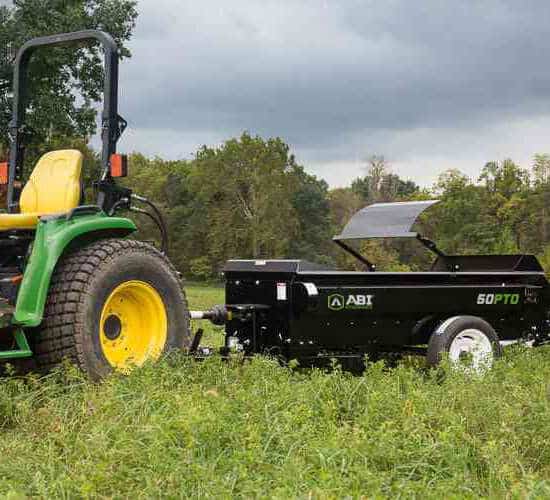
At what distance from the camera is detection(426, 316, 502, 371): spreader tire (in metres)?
6.47

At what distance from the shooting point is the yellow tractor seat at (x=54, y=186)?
18.7 ft

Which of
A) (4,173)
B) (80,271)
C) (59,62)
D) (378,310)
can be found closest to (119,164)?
(80,271)

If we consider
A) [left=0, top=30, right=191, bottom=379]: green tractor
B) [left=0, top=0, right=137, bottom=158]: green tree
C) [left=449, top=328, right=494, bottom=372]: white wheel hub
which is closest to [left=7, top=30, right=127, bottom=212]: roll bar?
[left=0, top=30, right=191, bottom=379]: green tractor

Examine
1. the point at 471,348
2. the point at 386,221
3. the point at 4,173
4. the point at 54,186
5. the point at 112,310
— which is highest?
the point at 4,173

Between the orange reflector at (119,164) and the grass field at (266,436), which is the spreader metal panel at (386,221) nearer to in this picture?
the grass field at (266,436)

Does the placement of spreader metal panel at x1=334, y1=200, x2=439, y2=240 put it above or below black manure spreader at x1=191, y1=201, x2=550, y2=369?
above

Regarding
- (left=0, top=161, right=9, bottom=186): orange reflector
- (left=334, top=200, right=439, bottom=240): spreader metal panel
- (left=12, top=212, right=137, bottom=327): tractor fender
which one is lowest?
(left=12, top=212, right=137, bottom=327): tractor fender

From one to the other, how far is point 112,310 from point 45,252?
0.65 metres

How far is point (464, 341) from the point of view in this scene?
6703mm

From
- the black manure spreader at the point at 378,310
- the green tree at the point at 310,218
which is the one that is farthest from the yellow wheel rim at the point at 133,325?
the green tree at the point at 310,218

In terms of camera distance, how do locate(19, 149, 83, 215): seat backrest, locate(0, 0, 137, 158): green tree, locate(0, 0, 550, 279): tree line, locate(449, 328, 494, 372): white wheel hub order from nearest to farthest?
1. locate(19, 149, 83, 215): seat backrest
2. locate(449, 328, 494, 372): white wheel hub
3. locate(0, 0, 137, 158): green tree
4. locate(0, 0, 550, 279): tree line

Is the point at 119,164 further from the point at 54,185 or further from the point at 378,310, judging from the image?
the point at 378,310

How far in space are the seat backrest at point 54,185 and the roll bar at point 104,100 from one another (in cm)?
19

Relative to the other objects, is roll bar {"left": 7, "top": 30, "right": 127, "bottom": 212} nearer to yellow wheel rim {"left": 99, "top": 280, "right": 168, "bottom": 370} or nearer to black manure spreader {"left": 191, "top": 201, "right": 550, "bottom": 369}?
yellow wheel rim {"left": 99, "top": 280, "right": 168, "bottom": 370}
